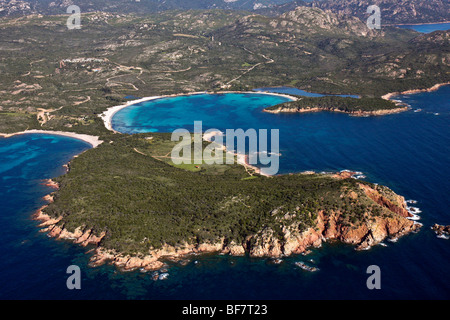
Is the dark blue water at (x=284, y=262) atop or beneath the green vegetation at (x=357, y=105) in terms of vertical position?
beneath

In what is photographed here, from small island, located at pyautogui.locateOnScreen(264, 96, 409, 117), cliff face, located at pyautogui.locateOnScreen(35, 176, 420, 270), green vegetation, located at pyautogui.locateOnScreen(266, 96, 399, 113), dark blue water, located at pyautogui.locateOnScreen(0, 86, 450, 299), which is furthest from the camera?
green vegetation, located at pyautogui.locateOnScreen(266, 96, 399, 113)

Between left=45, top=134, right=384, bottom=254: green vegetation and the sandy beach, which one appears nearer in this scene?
left=45, top=134, right=384, bottom=254: green vegetation

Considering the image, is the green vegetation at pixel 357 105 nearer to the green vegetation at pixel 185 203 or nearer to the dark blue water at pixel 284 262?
the dark blue water at pixel 284 262

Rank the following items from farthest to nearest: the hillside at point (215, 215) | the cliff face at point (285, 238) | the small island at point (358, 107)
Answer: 1. the small island at point (358, 107)
2. the hillside at point (215, 215)
3. the cliff face at point (285, 238)

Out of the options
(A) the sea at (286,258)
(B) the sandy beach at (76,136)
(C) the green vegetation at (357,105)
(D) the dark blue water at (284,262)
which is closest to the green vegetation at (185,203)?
(A) the sea at (286,258)

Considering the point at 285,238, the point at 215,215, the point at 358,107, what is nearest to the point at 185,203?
the point at 215,215

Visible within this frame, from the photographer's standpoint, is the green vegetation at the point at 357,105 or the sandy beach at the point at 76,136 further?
the green vegetation at the point at 357,105

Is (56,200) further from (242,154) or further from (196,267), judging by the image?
(242,154)

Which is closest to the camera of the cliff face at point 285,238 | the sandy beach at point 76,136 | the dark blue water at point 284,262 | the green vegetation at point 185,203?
the dark blue water at point 284,262

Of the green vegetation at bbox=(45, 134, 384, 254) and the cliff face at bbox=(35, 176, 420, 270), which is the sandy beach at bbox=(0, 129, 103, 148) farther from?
the cliff face at bbox=(35, 176, 420, 270)

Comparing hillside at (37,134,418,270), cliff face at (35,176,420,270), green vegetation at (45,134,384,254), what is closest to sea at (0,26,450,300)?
cliff face at (35,176,420,270)
